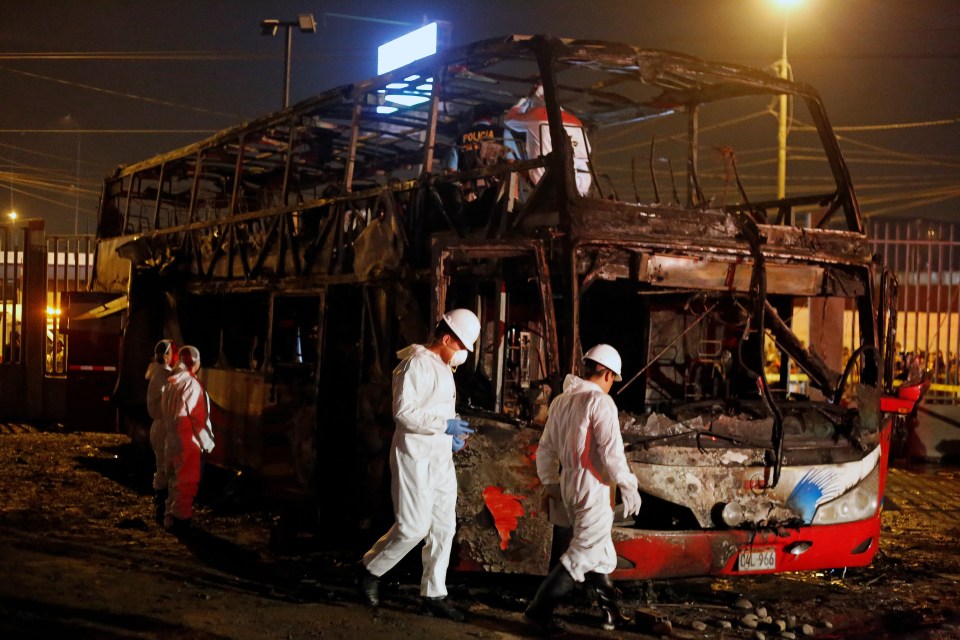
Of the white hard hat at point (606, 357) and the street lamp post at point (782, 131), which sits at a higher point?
the street lamp post at point (782, 131)

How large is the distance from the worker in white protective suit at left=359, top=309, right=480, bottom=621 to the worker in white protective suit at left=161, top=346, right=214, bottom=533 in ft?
10.3

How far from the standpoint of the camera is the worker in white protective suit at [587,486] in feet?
19.0

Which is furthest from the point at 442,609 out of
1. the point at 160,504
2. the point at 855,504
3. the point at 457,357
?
the point at 160,504

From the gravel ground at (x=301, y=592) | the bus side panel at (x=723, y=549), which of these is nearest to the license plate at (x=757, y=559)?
the bus side panel at (x=723, y=549)

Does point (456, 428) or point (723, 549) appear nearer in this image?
point (456, 428)

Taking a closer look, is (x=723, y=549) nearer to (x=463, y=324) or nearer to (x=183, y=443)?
(x=463, y=324)

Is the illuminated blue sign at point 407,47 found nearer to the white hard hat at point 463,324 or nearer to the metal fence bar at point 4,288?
the metal fence bar at point 4,288

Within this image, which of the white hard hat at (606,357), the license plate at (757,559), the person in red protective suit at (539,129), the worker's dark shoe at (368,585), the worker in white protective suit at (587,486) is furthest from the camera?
the person in red protective suit at (539,129)

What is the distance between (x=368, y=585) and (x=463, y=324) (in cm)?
176

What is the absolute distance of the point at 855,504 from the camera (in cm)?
712

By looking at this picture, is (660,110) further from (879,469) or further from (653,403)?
(879,469)

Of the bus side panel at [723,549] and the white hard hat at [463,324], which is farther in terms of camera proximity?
the bus side panel at [723,549]

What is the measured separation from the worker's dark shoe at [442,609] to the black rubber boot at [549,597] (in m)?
0.44

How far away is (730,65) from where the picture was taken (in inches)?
320
